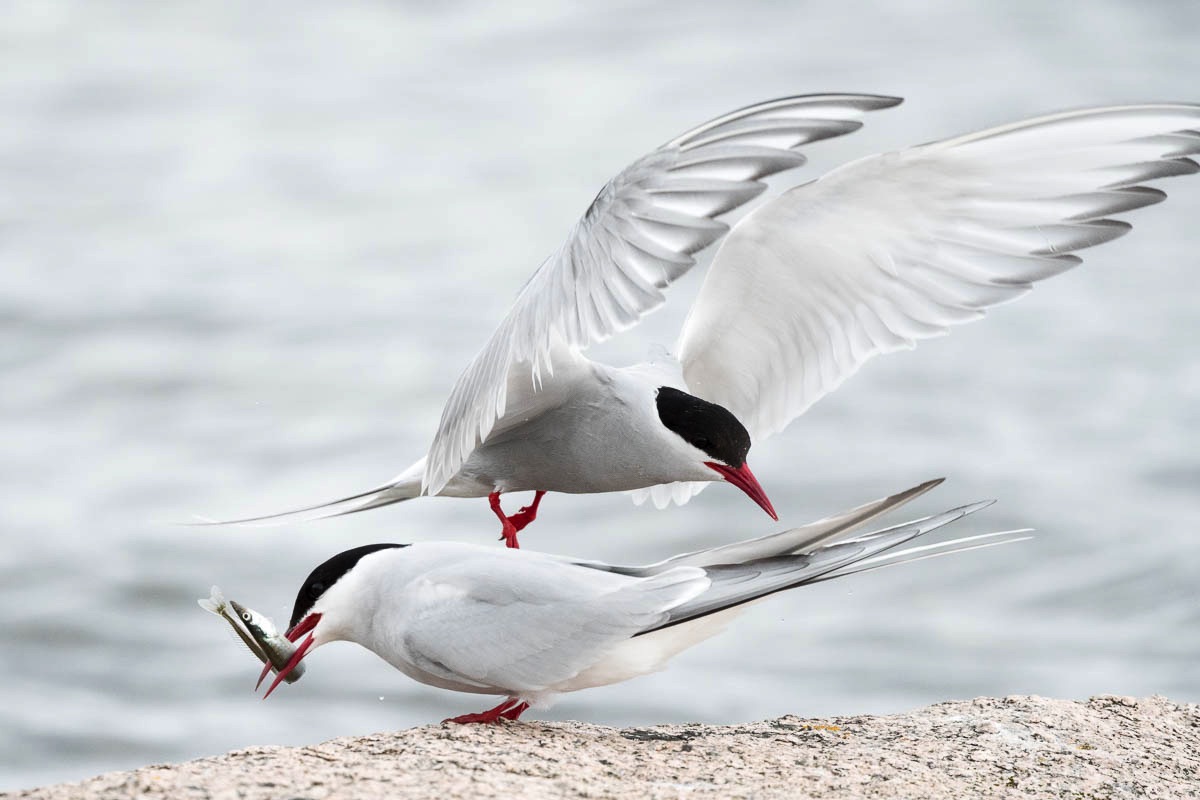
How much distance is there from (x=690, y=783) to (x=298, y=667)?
4.50 feet

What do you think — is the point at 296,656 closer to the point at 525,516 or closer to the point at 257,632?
the point at 257,632

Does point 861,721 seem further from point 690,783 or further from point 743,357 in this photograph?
point 743,357

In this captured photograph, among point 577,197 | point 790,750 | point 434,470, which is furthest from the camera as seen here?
point 577,197

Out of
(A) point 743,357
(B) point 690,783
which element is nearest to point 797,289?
(A) point 743,357

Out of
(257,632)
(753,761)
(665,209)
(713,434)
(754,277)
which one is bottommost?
(753,761)

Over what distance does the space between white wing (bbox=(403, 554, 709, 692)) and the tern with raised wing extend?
0.62 metres

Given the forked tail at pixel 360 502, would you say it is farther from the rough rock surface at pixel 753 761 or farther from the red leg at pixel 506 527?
the rough rock surface at pixel 753 761

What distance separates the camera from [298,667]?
14.7 feet

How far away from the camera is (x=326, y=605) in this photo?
4266mm

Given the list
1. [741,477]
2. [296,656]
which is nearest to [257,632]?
[296,656]

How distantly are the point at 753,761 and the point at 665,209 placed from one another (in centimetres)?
137

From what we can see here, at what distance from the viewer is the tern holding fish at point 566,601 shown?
157 inches

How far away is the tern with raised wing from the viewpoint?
4066mm

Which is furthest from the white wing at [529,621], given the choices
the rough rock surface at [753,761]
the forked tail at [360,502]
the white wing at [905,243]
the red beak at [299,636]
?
the white wing at [905,243]
